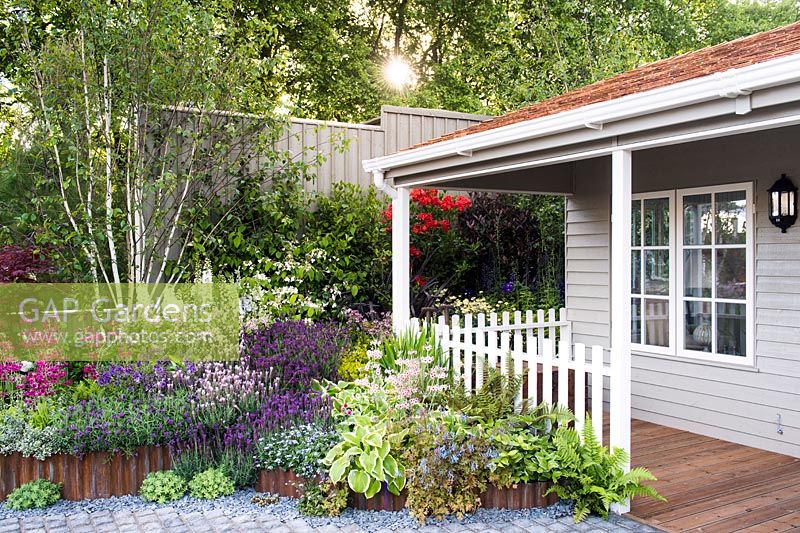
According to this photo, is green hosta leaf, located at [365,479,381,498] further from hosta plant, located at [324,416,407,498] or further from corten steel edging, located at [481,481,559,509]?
corten steel edging, located at [481,481,559,509]

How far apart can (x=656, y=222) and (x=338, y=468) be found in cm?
377

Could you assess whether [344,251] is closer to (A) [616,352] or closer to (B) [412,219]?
(B) [412,219]

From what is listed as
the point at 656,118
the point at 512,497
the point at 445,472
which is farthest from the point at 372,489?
the point at 656,118

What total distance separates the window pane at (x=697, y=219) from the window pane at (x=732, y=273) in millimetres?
208

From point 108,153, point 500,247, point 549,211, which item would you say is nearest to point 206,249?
point 108,153

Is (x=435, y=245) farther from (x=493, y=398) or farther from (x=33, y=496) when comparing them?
(x=33, y=496)

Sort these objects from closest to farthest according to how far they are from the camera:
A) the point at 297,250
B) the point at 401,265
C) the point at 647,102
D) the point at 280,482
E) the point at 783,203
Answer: the point at 647,102
the point at 280,482
the point at 783,203
the point at 401,265
the point at 297,250

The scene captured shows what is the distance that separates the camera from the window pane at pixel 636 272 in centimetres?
640

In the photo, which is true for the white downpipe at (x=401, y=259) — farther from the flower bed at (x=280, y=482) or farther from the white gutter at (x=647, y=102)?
the flower bed at (x=280, y=482)

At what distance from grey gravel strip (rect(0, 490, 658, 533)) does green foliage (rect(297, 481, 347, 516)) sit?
0.05 m

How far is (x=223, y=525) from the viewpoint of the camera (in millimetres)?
4016

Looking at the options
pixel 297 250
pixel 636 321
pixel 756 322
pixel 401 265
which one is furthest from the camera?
pixel 297 250

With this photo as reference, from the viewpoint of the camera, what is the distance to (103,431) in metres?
4.48

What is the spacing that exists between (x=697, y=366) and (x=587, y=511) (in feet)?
7.46
